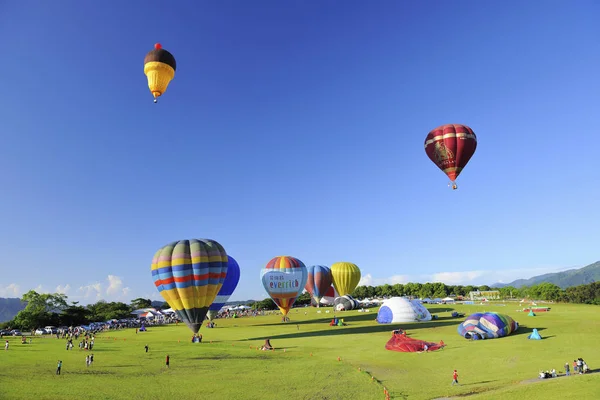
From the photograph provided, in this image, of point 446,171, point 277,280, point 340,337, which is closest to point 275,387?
point 340,337

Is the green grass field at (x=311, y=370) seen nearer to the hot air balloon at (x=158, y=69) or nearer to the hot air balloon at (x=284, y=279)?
the hot air balloon at (x=158, y=69)

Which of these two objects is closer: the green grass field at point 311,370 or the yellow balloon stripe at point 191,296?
the green grass field at point 311,370

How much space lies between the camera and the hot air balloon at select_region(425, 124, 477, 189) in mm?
34906

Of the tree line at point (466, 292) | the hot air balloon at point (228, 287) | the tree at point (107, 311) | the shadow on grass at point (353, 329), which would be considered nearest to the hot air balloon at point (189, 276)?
the shadow on grass at point (353, 329)

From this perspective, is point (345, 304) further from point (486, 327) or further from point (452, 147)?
point (452, 147)

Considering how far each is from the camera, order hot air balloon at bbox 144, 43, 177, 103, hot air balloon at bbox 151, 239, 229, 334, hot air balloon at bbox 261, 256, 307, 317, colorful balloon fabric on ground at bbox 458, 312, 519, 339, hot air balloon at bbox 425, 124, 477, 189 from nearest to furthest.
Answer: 1. hot air balloon at bbox 144, 43, 177, 103
2. colorful balloon fabric on ground at bbox 458, 312, 519, 339
3. hot air balloon at bbox 425, 124, 477, 189
4. hot air balloon at bbox 151, 239, 229, 334
5. hot air balloon at bbox 261, 256, 307, 317

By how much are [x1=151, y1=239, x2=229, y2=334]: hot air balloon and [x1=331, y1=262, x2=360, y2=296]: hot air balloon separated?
49008 mm

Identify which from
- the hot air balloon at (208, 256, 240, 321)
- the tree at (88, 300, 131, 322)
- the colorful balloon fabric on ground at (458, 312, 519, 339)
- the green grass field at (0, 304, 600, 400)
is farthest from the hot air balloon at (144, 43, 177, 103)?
the tree at (88, 300, 131, 322)

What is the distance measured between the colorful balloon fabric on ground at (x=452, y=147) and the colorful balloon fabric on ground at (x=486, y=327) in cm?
1275

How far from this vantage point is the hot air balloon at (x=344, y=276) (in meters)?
84.1

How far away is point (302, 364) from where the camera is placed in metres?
26.3

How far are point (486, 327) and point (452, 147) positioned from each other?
16.1 meters

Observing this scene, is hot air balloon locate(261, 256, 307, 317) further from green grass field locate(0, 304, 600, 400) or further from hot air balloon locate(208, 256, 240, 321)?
green grass field locate(0, 304, 600, 400)

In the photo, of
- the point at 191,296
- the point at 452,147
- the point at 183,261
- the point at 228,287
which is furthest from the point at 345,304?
the point at 452,147
